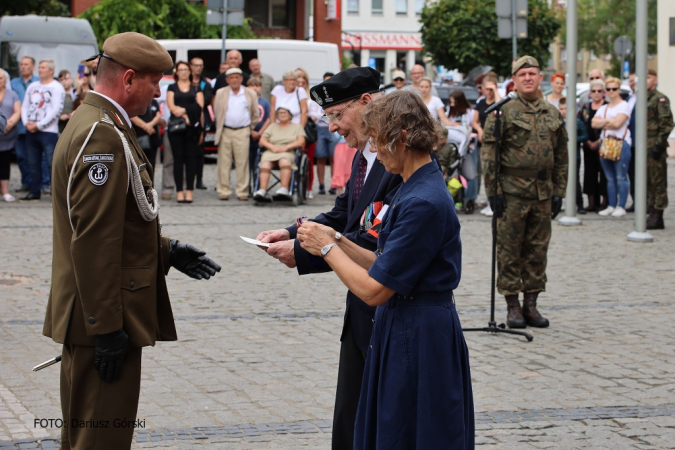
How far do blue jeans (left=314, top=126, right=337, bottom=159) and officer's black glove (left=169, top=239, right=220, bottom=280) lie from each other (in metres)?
13.1

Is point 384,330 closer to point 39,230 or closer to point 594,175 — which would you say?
point 39,230

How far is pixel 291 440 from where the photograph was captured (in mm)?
5391

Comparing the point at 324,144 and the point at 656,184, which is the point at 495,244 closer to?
the point at 656,184

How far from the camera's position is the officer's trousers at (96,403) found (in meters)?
3.73

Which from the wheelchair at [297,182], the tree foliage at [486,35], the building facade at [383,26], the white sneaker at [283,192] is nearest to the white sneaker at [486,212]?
the wheelchair at [297,182]

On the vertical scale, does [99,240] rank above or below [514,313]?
above

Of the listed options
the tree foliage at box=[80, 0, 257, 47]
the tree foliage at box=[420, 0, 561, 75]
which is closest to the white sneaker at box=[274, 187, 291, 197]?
the tree foliage at box=[80, 0, 257, 47]

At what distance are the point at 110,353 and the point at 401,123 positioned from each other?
127 centimetres

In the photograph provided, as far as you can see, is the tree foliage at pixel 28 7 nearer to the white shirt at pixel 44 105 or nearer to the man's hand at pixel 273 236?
the white shirt at pixel 44 105

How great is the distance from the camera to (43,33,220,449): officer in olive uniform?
3607 mm

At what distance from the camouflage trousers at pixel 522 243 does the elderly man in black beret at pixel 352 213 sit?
376 cm

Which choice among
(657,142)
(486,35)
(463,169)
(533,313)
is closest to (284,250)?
(533,313)

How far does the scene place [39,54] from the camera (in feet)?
75.1

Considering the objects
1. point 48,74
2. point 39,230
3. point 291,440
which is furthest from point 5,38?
point 291,440
